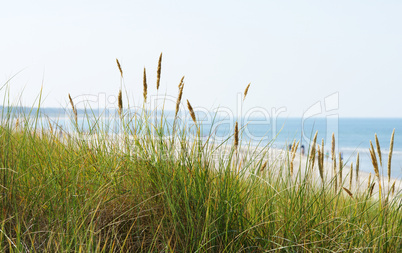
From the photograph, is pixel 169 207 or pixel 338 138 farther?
pixel 338 138

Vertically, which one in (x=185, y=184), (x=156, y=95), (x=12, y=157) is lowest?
(x=185, y=184)

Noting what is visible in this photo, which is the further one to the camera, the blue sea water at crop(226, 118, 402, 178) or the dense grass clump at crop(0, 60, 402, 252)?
the blue sea water at crop(226, 118, 402, 178)

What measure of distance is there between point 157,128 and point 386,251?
4.35 ft

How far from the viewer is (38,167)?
90.8 inches

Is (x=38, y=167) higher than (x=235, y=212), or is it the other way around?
(x=38, y=167)

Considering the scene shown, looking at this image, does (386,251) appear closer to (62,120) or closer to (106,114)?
(106,114)

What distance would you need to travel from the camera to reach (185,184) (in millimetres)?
1967

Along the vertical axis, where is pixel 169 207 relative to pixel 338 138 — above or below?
above

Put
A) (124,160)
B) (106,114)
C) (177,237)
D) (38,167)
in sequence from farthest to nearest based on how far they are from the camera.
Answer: (106,114) → (38,167) → (124,160) → (177,237)

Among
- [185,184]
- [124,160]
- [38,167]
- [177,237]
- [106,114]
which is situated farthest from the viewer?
[106,114]

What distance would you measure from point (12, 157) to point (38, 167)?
30cm

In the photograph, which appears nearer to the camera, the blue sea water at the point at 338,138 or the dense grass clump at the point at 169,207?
the dense grass clump at the point at 169,207

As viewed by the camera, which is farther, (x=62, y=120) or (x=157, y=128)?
(x=62, y=120)

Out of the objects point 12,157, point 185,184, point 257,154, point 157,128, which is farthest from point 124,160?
point 257,154
